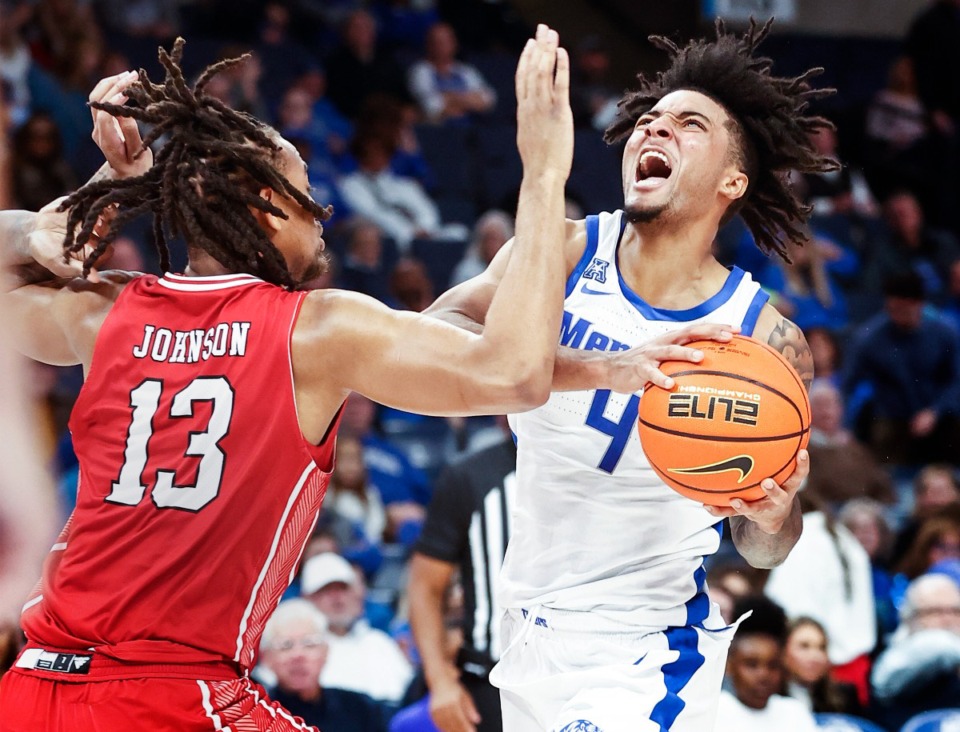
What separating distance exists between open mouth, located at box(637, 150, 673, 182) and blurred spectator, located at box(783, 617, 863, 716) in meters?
3.20

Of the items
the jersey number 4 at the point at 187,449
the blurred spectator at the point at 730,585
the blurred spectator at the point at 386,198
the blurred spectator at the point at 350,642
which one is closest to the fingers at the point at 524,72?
the jersey number 4 at the point at 187,449

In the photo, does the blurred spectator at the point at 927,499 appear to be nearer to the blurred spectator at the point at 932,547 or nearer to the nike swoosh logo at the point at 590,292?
the blurred spectator at the point at 932,547

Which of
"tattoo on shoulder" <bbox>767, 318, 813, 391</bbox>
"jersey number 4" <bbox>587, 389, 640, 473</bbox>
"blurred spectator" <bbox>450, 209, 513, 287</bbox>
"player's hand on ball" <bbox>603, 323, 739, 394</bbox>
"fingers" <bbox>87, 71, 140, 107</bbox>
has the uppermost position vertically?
"blurred spectator" <bbox>450, 209, 513, 287</bbox>

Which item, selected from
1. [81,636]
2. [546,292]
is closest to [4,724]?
[81,636]

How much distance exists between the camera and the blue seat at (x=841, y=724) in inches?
240

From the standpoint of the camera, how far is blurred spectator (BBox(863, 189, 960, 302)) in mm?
11938

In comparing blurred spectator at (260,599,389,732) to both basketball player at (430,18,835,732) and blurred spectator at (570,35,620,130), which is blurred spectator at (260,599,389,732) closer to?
basketball player at (430,18,835,732)

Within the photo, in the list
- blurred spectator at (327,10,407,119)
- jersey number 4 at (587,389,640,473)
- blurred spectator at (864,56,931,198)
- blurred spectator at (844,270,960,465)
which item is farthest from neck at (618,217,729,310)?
blurred spectator at (864,56,931,198)

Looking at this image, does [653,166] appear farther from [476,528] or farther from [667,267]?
[476,528]

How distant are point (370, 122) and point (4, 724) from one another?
854 centimetres

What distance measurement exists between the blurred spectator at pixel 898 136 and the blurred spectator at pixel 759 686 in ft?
25.8

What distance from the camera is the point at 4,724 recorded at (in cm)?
292

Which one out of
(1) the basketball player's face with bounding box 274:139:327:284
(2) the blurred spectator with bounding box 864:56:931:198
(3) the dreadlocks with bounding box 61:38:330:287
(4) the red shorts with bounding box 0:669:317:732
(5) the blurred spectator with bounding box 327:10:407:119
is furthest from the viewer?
(2) the blurred spectator with bounding box 864:56:931:198

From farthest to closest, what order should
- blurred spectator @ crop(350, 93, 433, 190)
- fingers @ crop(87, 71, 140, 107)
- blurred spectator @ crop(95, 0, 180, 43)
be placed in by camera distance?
blurred spectator @ crop(350, 93, 433, 190) < blurred spectator @ crop(95, 0, 180, 43) < fingers @ crop(87, 71, 140, 107)
